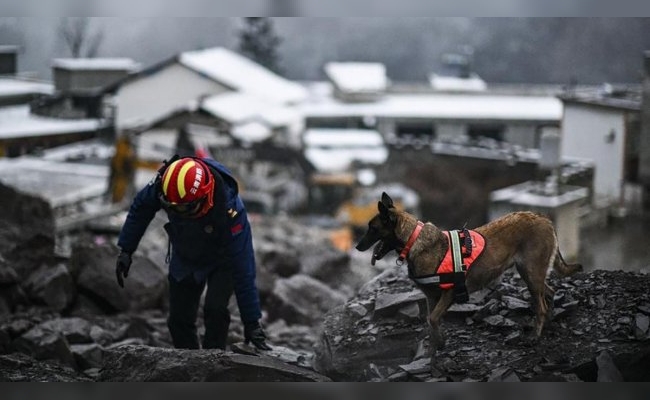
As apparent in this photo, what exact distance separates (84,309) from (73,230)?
509cm

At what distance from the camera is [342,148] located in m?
15.2

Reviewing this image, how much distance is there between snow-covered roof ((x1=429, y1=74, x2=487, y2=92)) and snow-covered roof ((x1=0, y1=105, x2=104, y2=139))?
4.64 meters

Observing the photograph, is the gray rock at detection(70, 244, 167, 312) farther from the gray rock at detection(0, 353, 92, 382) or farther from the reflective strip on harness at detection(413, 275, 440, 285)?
the reflective strip on harness at detection(413, 275, 440, 285)

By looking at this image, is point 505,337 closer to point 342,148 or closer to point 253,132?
point 342,148

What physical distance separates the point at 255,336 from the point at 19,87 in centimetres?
638

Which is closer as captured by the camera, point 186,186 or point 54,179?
point 186,186

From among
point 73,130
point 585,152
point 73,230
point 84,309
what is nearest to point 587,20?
point 585,152

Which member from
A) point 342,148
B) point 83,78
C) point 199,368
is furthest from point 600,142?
point 83,78

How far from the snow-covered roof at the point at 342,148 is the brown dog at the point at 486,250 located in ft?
25.3

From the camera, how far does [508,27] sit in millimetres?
7758

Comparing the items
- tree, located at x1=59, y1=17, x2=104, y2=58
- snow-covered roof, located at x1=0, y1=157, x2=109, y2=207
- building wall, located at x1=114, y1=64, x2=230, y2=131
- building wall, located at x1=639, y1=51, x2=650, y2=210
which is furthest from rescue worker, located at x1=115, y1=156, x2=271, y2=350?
building wall, located at x1=114, y1=64, x2=230, y2=131

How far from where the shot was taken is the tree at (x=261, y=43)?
1230 centimetres

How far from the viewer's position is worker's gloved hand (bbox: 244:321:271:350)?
6066mm

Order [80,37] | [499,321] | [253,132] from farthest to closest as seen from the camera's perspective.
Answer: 1. [253,132]
2. [80,37]
3. [499,321]
